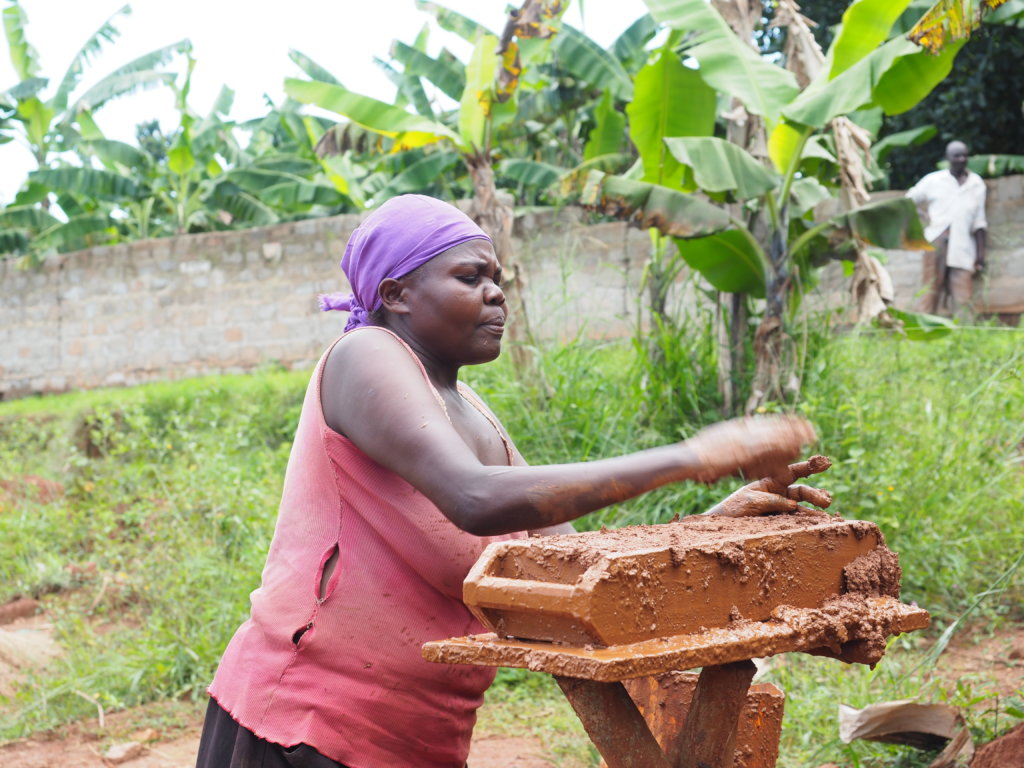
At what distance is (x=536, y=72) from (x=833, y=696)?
337 inches

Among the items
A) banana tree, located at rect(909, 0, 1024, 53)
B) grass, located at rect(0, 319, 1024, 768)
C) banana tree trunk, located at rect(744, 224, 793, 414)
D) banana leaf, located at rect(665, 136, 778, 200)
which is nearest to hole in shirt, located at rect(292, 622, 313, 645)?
grass, located at rect(0, 319, 1024, 768)

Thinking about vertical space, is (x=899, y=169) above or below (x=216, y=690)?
Result: above

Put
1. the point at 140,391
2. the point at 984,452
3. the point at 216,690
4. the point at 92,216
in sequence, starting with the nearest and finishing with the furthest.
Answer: the point at 216,690
the point at 984,452
the point at 140,391
the point at 92,216

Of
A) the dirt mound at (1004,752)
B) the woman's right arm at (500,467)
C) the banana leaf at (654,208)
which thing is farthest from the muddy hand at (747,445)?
the banana leaf at (654,208)

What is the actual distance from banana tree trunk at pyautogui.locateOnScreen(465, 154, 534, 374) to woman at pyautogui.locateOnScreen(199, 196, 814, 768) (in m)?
4.42

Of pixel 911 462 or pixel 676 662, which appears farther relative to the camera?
pixel 911 462

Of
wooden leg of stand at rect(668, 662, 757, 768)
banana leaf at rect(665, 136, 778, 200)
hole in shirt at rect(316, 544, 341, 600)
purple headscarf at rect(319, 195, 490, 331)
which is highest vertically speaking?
banana leaf at rect(665, 136, 778, 200)

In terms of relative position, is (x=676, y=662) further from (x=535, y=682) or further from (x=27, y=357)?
(x=27, y=357)

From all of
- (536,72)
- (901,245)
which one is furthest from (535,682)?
(536,72)

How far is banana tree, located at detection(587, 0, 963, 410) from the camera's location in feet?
18.0

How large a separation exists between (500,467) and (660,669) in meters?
0.38

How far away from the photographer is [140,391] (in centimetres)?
1052

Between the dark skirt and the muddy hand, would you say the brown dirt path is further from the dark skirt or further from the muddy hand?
the muddy hand

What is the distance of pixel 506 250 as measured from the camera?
→ 677cm
